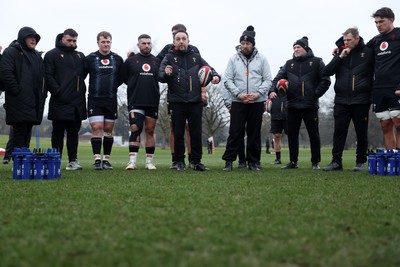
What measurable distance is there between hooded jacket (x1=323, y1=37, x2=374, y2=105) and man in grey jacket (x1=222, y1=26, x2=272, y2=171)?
1212 millimetres

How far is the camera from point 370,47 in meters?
7.45

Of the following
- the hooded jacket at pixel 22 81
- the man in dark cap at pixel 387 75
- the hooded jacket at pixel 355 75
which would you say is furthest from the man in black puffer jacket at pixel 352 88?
the hooded jacket at pixel 22 81

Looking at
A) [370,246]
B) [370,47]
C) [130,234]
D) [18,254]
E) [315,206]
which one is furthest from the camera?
[370,47]

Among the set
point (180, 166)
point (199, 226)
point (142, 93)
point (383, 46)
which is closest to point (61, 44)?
point (142, 93)

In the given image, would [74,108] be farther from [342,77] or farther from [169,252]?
[169,252]

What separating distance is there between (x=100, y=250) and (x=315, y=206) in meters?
2.02

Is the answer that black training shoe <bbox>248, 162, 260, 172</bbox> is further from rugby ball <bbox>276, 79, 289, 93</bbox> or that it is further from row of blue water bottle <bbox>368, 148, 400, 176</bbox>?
row of blue water bottle <bbox>368, 148, 400, 176</bbox>

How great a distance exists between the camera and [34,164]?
228 inches

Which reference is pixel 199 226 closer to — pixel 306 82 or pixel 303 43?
pixel 306 82

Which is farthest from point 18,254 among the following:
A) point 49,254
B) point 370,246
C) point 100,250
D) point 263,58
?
point 263,58

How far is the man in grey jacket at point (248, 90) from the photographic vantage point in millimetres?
7652

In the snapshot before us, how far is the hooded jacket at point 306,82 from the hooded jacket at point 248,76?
2.35 feet

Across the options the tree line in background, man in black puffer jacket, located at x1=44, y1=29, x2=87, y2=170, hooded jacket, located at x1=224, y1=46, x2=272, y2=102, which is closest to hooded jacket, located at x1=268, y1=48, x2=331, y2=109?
hooded jacket, located at x1=224, y1=46, x2=272, y2=102

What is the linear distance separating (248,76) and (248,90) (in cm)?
25
